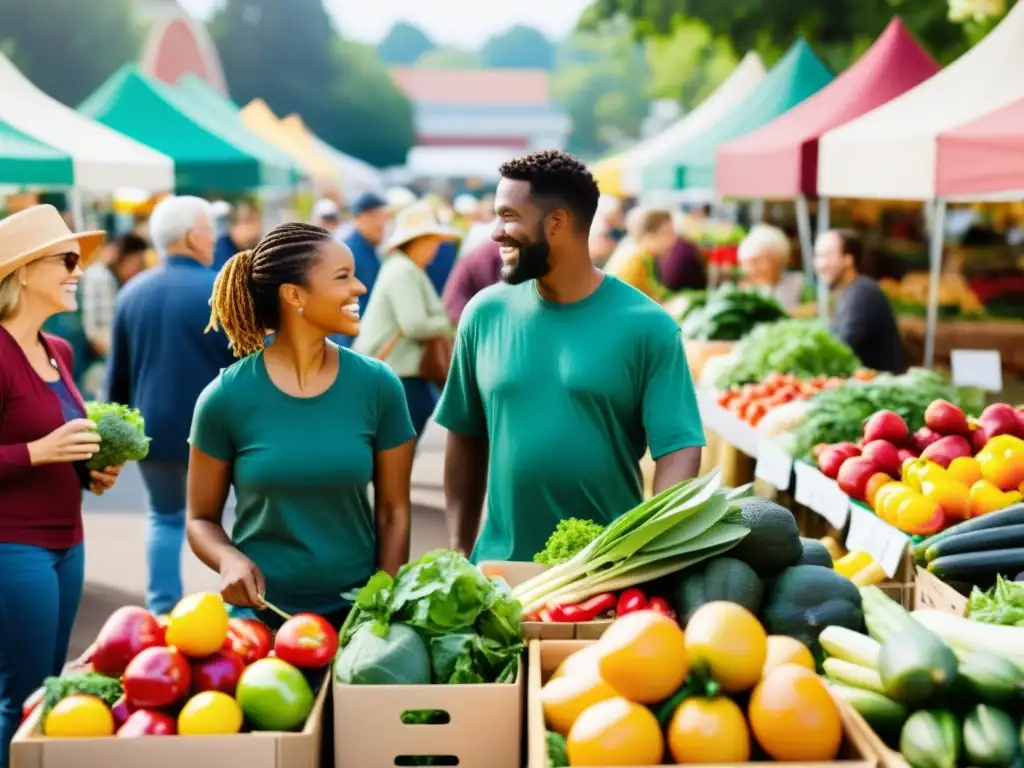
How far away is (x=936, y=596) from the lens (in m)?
3.96

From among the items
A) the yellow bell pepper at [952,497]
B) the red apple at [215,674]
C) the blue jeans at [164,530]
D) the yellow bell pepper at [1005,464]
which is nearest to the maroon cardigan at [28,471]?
the red apple at [215,674]

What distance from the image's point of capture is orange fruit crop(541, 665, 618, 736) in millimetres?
2547

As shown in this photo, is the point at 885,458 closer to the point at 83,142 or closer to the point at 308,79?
the point at 83,142

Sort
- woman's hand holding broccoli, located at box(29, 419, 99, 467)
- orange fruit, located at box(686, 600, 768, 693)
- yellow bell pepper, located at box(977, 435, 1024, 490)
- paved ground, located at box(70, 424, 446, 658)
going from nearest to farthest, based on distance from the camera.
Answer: orange fruit, located at box(686, 600, 768, 693) → woman's hand holding broccoli, located at box(29, 419, 99, 467) → yellow bell pepper, located at box(977, 435, 1024, 490) → paved ground, located at box(70, 424, 446, 658)

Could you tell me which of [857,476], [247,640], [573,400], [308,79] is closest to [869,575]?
[857,476]

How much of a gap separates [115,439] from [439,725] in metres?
2.05

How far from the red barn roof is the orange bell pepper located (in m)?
126

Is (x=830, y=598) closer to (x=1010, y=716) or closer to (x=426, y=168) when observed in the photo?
(x=1010, y=716)

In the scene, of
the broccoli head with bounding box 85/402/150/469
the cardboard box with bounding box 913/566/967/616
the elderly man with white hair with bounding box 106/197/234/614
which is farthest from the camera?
the elderly man with white hair with bounding box 106/197/234/614

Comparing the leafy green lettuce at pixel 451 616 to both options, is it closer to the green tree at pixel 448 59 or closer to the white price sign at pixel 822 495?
the white price sign at pixel 822 495

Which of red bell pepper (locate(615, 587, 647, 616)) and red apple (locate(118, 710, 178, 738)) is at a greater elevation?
red bell pepper (locate(615, 587, 647, 616))

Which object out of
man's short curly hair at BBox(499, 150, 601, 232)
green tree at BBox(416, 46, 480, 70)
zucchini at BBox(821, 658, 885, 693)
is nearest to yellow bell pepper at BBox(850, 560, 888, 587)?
man's short curly hair at BBox(499, 150, 601, 232)

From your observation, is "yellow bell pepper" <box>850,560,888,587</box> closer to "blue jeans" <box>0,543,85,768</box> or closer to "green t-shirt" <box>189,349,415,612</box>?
"green t-shirt" <box>189,349,415,612</box>

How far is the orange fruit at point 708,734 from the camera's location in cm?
235
